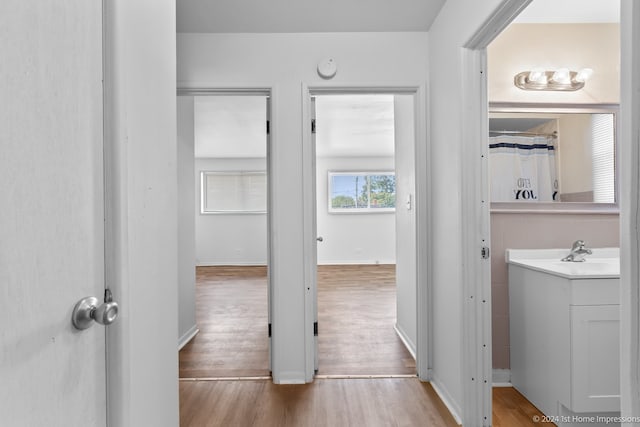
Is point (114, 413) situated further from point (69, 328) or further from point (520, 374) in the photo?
point (520, 374)

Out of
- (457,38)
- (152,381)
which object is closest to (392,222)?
(457,38)

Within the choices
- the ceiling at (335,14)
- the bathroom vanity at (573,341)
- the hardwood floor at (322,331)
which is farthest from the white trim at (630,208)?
the hardwood floor at (322,331)

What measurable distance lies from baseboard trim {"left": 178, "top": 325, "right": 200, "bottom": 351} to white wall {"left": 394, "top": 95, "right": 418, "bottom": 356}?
1860mm

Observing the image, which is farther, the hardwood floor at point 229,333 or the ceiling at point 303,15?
the hardwood floor at point 229,333

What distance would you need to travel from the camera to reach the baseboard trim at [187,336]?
3035 millimetres

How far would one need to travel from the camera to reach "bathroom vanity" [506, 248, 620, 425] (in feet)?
5.69

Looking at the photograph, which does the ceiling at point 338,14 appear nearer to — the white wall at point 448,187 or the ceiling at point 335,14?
the ceiling at point 335,14

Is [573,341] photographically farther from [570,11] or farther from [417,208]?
[570,11]

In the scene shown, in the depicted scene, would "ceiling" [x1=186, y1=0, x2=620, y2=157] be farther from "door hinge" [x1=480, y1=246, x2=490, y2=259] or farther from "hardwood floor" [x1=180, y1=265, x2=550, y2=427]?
"hardwood floor" [x1=180, y1=265, x2=550, y2=427]

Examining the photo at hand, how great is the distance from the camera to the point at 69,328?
704 mm

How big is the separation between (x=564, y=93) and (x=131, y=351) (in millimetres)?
2780

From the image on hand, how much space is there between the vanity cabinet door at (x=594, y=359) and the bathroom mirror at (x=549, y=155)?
31.8 inches

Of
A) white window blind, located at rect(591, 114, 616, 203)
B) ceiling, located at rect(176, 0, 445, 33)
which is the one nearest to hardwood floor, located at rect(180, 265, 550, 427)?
white window blind, located at rect(591, 114, 616, 203)

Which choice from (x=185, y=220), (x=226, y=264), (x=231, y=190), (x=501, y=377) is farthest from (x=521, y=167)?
(x=226, y=264)
